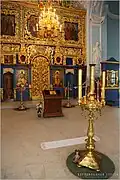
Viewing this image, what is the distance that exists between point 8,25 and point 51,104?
827 cm

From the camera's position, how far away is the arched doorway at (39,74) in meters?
13.8

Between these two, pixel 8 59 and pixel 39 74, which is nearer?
pixel 8 59

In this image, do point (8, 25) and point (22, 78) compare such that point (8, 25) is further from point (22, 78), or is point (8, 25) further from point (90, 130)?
point (90, 130)

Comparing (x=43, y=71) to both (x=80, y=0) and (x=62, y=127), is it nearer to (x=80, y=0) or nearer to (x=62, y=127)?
(x=80, y=0)

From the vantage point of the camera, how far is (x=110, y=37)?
651 inches

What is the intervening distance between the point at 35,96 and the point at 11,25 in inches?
220

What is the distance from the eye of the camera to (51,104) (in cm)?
789

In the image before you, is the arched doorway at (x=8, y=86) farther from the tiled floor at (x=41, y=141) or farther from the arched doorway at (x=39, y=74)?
the tiled floor at (x=41, y=141)

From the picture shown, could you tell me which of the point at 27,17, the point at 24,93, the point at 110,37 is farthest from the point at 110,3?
the point at 24,93

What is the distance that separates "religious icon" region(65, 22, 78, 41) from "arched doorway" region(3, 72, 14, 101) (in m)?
5.60

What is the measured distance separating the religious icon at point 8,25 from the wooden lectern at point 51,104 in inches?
292

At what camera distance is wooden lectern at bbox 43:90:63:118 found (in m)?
7.75

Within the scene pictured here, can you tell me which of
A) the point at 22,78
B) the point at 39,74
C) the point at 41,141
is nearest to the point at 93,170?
the point at 41,141

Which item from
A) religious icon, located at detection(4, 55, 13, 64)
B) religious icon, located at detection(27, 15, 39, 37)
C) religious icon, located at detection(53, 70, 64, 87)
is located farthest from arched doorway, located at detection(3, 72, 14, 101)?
religious icon, located at detection(27, 15, 39, 37)
